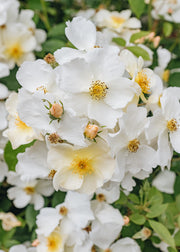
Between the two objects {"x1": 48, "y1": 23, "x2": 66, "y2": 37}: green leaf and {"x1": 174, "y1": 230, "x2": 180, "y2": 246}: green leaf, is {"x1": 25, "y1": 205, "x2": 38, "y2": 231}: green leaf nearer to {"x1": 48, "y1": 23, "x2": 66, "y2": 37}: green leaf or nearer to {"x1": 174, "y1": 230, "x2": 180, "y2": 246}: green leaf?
{"x1": 174, "y1": 230, "x2": 180, "y2": 246}: green leaf

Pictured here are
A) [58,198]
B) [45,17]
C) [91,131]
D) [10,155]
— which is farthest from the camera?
[45,17]

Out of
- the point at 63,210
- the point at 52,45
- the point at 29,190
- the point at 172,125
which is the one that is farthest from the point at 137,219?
the point at 52,45

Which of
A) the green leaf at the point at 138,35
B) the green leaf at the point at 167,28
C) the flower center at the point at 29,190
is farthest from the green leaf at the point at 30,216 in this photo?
the green leaf at the point at 167,28

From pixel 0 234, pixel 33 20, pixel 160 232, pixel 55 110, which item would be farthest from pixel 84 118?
pixel 33 20

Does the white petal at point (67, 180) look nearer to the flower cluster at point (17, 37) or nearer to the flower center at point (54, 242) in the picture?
the flower center at point (54, 242)

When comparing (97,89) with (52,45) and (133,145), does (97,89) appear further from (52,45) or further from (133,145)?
(52,45)

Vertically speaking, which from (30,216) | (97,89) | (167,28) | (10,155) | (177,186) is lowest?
(30,216)
